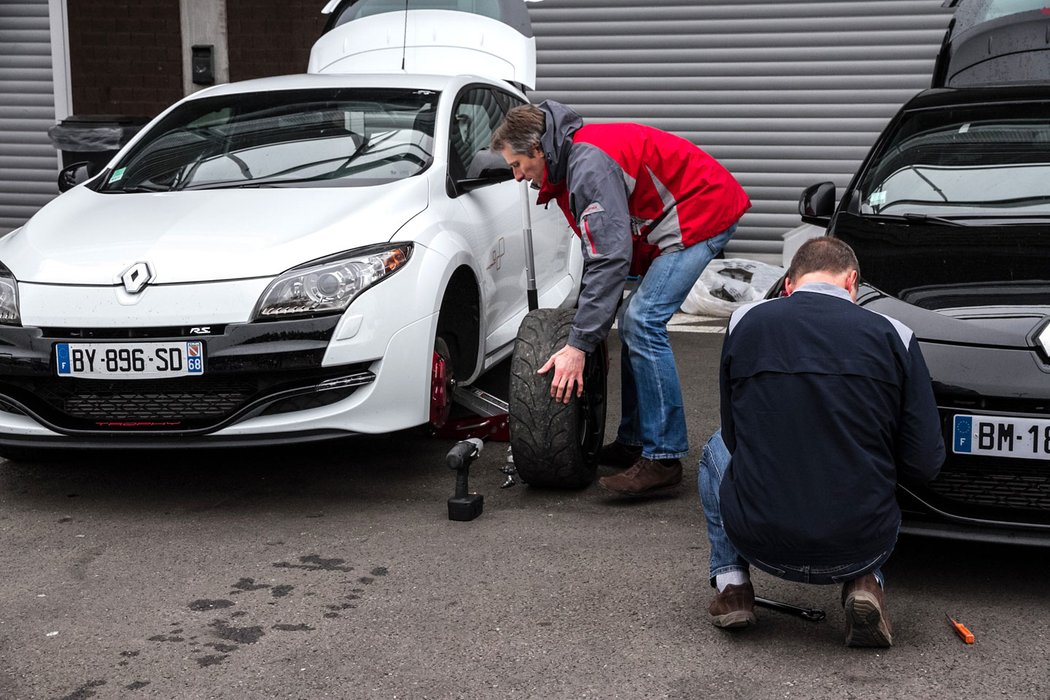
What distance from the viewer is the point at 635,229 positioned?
4.39m

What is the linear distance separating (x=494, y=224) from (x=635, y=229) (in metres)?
0.94

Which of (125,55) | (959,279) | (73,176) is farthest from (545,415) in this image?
(125,55)

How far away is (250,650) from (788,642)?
1.37 metres

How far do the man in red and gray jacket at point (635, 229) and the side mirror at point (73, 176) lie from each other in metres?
2.20

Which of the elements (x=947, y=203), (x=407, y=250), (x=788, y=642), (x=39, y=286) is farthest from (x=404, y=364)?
(x=947, y=203)

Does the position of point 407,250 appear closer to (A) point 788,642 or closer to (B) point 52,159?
(A) point 788,642

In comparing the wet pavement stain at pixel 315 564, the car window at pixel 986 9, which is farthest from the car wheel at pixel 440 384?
the car window at pixel 986 9

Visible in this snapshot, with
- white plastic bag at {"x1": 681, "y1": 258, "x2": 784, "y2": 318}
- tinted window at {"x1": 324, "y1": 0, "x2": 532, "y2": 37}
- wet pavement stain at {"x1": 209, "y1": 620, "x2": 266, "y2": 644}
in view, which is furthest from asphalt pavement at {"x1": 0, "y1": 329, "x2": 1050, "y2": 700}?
white plastic bag at {"x1": 681, "y1": 258, "x2": 784, "y2": 318}

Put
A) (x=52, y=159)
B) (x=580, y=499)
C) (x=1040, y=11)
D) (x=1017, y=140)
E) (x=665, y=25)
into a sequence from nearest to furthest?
(x=580, y=499), (x=1017, y=140), (x=1040, y=11), (x=665, y=25), (x=52, y=159)

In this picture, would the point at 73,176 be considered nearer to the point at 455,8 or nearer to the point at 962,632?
the point at 455,8

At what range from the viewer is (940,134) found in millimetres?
4891

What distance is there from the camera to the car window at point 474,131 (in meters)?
5.02

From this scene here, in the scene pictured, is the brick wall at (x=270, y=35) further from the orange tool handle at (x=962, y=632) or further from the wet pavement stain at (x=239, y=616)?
the orange tool handle at (x=962, y=632)

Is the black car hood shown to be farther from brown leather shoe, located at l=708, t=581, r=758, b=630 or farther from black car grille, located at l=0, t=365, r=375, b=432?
black car grille, located at l=0, t=365, r=375, b=432
